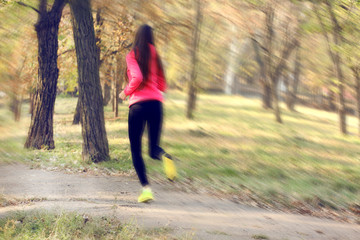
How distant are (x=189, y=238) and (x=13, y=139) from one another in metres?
12.9

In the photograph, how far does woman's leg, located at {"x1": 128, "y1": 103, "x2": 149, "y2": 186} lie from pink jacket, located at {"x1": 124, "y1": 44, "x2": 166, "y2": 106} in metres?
0.10

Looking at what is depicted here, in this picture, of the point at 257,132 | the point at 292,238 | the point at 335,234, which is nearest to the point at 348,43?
the point at 335,234

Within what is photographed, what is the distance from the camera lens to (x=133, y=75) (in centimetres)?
441

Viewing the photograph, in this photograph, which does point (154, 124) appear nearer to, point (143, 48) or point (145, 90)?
point (145, 90)

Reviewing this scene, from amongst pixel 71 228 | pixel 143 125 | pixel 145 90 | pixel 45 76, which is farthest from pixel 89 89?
pixel 71 228

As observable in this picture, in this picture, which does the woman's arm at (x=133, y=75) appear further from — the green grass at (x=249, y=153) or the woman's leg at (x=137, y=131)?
the green grass at (x=249, y=153)

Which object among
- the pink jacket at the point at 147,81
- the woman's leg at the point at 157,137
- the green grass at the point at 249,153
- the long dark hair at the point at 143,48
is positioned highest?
the long dark hair at the point at 143,48

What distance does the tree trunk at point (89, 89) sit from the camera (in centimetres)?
883

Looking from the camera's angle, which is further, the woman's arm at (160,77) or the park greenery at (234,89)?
the park greenery at (234,89)

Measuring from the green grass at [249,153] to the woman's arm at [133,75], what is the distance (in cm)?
286

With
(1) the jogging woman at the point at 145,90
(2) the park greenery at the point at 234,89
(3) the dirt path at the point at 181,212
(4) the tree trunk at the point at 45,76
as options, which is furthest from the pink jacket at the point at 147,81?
(4) the tree trunk at the point at 45,76

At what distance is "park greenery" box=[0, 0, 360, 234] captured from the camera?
21.4 ft

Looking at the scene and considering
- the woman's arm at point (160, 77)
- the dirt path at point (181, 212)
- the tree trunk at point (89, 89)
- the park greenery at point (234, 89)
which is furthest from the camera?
the tree trunk at point (89, 89)

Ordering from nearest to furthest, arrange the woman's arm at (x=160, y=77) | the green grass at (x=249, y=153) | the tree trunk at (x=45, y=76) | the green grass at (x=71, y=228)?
the green grass at (x=71, y=228) → the woman's arm at (x=160, y=77) → the green grass at (x=249, y=153) → the tree trunk at (x=45, y=76)
